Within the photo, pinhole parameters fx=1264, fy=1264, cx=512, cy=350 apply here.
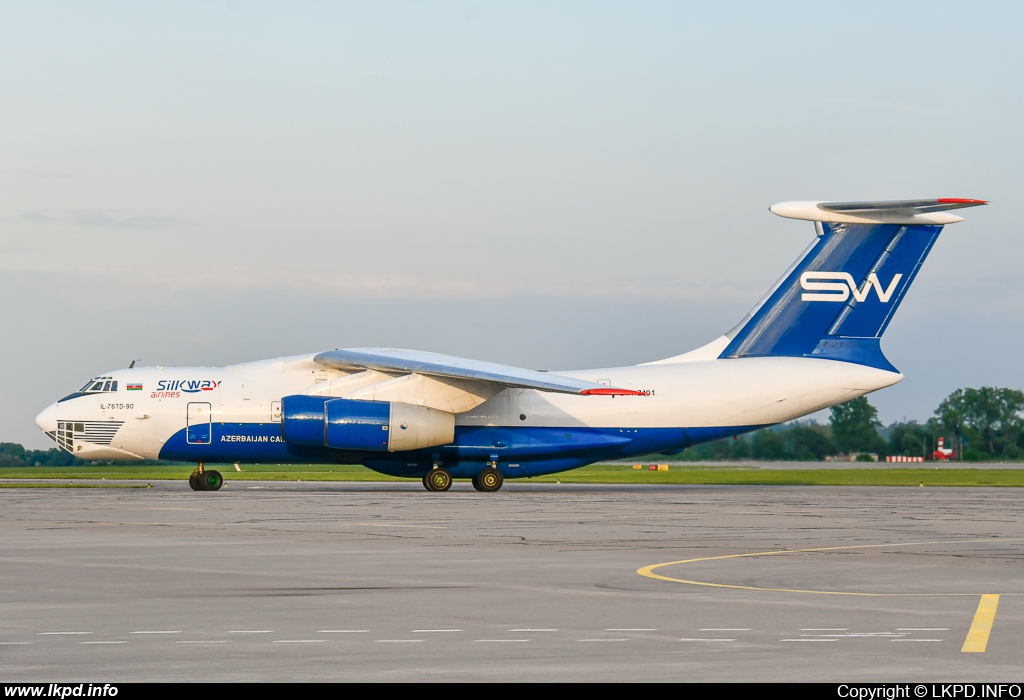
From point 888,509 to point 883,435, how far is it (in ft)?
110

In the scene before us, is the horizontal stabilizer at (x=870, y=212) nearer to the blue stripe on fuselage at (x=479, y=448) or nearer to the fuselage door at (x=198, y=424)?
the blue stripe on fuselage at (x=479, y=448)

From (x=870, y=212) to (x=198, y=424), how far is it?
1926 centimetres

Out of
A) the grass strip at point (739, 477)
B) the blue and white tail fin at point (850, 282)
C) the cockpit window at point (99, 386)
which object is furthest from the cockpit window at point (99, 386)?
the blue and white tail fin at point (850, 282)

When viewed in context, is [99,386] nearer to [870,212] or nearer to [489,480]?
[489,480]

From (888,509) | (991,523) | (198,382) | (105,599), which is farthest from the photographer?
(198,382)

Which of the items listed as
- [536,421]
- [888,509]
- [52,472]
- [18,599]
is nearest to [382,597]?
[18,599]

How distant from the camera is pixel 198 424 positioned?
3428 cm

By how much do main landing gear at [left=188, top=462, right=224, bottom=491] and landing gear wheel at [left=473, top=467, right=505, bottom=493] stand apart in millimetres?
7173

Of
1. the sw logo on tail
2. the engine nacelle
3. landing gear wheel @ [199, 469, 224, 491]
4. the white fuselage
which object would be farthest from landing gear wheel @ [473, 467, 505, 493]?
the sw logo on tail

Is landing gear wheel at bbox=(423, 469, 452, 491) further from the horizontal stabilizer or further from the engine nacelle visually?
the horizontal stabilizer

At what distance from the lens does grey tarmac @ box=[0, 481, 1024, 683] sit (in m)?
7.78

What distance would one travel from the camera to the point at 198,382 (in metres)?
34.7
